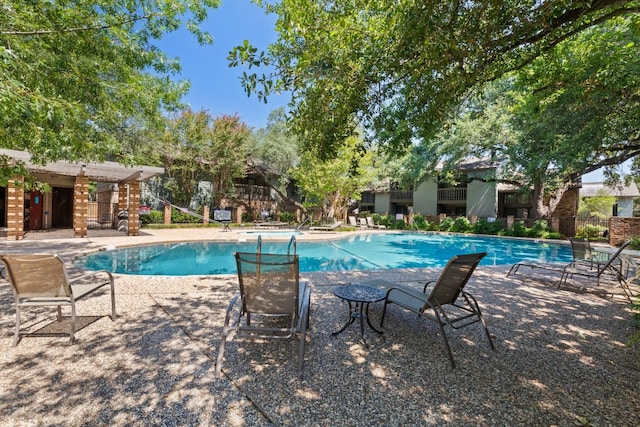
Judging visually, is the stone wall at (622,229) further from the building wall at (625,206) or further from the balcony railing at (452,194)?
the building wall at (625,206)

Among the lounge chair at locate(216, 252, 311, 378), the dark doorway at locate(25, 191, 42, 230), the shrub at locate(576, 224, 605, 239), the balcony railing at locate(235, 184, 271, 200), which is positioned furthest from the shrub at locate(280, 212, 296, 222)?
the lounge chair at locate(216, 252, 311, 378)

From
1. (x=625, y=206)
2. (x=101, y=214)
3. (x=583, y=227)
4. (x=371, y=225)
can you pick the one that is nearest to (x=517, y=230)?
(x=583, y=227)

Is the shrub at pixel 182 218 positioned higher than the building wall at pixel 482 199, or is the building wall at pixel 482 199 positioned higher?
the building wall at pixel 482 199

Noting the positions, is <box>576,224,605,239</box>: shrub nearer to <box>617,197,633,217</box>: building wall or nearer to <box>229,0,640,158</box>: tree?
<box>617,197,633,217</box>: building wall

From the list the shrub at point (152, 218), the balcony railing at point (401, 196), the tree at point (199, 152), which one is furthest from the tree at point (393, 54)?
the balcony railing at point (401, 196)

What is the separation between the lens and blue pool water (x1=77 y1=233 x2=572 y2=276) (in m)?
8.65

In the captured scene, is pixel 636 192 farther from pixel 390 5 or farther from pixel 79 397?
pixel 79 397

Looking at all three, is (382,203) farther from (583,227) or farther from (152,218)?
(152,218)

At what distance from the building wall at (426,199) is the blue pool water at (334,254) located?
820 cm

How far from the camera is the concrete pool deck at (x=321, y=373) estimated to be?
79.4 inches

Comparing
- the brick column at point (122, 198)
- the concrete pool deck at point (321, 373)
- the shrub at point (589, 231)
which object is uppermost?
the brick column at point (122, 198)

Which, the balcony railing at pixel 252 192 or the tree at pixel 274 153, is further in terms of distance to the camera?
the balcony railing at pixel 252 192

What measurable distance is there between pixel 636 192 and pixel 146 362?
38.5 metres

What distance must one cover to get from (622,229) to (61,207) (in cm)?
2853
